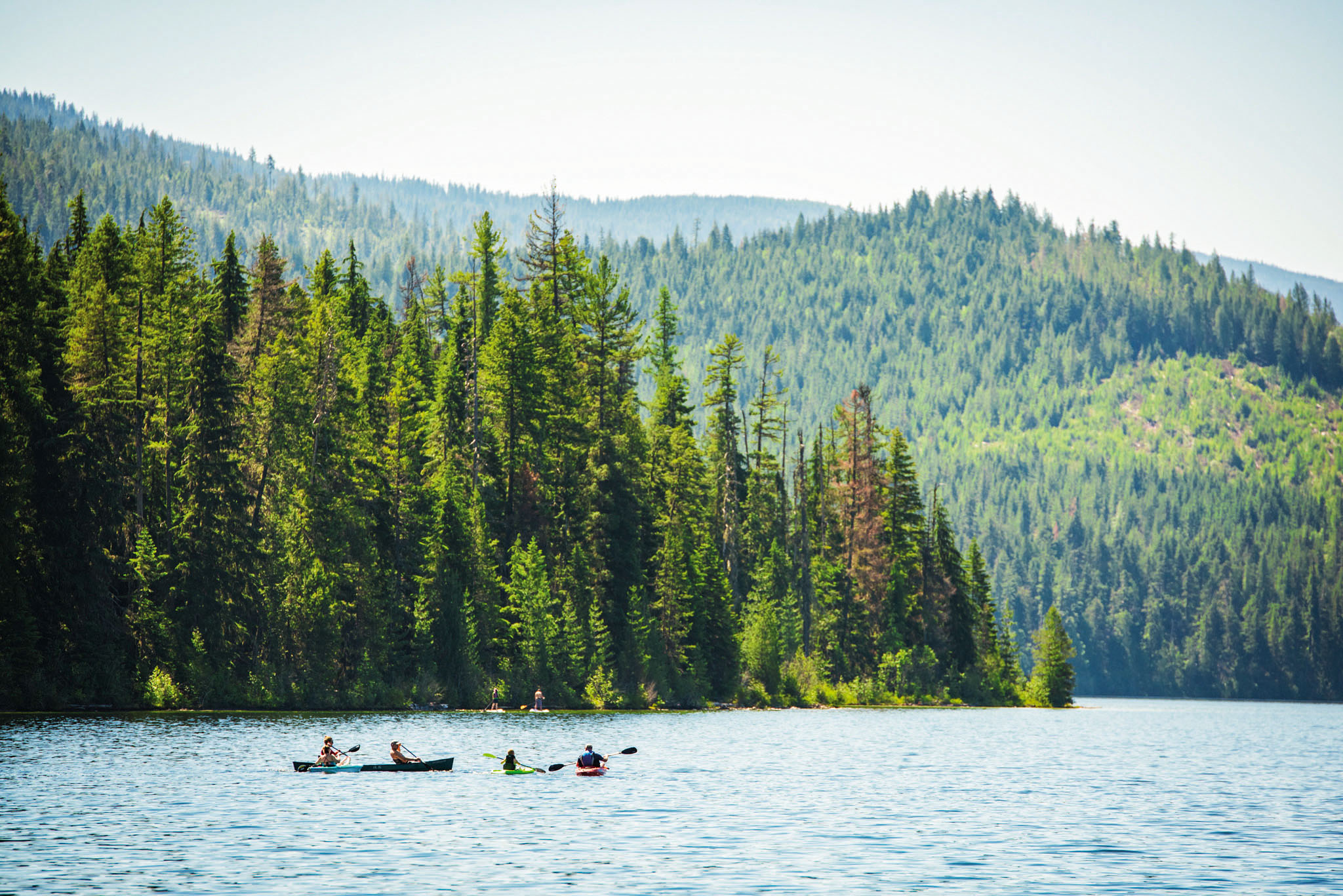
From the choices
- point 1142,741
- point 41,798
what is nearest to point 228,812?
point 41,798

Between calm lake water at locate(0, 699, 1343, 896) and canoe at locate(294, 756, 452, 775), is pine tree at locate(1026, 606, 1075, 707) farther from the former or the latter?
canoe at locate(294, 756, 452, 775)

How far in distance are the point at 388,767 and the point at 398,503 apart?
34153 millimetres

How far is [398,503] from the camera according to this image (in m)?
72.3

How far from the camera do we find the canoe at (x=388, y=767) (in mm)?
38781

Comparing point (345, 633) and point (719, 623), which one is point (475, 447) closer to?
point (345, 633)

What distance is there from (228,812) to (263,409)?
37534mm

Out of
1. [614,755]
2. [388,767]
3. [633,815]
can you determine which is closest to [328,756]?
[388,767]

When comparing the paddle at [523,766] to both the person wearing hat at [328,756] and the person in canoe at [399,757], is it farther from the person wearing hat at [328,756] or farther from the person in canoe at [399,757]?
the person wearing hat at [328,756]

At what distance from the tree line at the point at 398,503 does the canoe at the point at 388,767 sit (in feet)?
65.4

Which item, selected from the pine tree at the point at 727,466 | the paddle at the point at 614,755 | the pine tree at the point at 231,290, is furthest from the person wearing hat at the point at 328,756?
the pine tree at the point at 727,466

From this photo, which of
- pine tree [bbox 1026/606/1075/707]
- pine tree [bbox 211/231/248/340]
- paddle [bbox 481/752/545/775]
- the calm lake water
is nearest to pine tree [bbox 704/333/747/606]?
pine tree [bbox 211/231/248/340]

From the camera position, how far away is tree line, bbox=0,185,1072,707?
2263 inches

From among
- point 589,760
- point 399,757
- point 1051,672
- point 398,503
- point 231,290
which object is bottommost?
point 1051,672

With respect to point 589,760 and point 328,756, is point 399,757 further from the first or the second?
point 589,760
